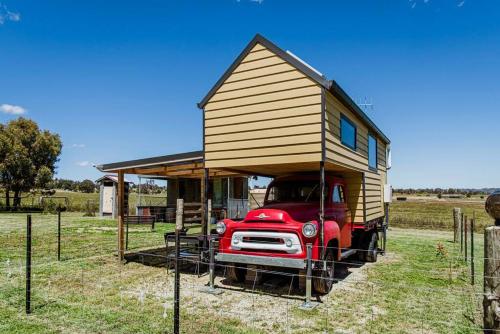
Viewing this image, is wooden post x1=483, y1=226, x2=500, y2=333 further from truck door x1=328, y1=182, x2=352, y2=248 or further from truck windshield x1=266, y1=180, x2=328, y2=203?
truck windshield x1=266, y1=180, x2=328, y2=203

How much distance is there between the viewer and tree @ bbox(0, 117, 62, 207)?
30.7 meters

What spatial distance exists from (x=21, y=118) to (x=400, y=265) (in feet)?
113

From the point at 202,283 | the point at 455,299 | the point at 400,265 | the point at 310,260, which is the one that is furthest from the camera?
the point at 400,265

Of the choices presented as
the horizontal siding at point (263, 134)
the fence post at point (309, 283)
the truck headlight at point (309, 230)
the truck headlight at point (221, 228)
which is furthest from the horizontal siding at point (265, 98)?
the fence post at point (309, 283)

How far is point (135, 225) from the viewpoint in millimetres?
21250

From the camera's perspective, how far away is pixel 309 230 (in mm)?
6359

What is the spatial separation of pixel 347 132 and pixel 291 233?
3312 mm

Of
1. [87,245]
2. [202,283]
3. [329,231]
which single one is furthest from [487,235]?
[87,245]

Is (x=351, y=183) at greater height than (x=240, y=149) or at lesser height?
lesser

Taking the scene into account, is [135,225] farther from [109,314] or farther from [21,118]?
[21,118]

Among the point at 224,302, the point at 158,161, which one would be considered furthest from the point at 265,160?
the point at 158,161

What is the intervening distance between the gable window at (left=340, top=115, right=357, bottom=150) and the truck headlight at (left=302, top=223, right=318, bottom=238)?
2.56 meters

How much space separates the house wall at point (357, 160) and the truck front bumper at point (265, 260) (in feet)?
6.96

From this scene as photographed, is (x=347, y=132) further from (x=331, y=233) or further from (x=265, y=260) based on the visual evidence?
(x=265, y=260)
